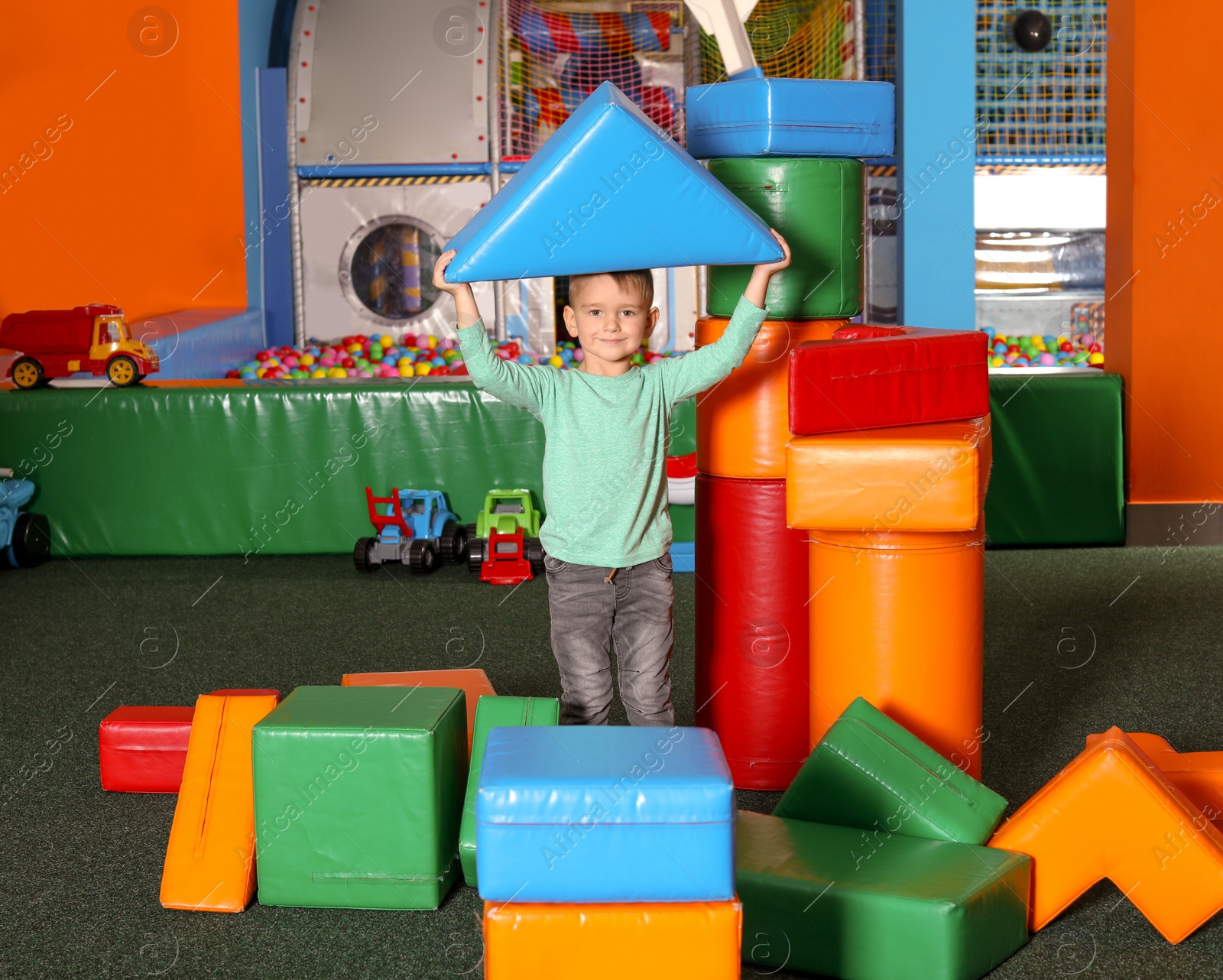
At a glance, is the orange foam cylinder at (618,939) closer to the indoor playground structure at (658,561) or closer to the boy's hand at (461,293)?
the indoor playground structure at (658,561)

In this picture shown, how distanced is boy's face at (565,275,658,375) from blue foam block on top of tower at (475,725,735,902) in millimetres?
924

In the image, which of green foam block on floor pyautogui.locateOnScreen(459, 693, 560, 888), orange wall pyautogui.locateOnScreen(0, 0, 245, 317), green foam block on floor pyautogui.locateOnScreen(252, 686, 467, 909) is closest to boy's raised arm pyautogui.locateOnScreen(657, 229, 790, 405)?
green foam block on floor pyautogui.locateOnScreen(459, 693, 560, 888)

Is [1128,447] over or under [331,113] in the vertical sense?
under

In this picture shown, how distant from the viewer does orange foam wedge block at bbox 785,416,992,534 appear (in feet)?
7.45

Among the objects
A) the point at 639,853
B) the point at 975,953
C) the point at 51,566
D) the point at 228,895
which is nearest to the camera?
the point at 639,853

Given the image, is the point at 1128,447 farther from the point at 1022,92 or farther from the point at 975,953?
the point at 1022,92

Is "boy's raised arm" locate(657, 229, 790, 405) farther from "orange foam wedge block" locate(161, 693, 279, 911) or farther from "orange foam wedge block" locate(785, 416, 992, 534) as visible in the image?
"orange foam wedge block" locate(161, 693, 279, 911)

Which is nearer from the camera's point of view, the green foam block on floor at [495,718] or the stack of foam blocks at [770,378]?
the green foam block on floor at [495,718]

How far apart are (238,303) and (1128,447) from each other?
6.16 meters

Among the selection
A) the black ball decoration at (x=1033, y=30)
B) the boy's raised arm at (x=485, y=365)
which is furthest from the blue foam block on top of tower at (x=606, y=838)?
the black ball decoration at (x=1033, y=30)

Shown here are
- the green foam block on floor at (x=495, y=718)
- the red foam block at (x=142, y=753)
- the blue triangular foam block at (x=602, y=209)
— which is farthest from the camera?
the red foam block at (x=142, y=753)

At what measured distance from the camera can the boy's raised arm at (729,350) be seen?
2.41 meters

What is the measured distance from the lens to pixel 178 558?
5352 mm

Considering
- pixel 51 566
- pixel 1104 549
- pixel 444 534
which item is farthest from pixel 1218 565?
pixel 51 566
